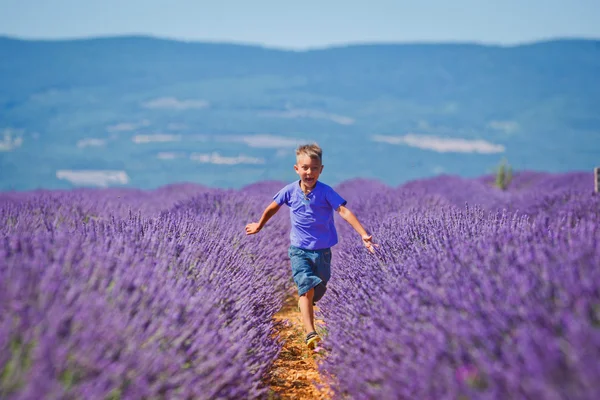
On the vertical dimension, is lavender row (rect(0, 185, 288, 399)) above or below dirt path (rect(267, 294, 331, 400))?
above

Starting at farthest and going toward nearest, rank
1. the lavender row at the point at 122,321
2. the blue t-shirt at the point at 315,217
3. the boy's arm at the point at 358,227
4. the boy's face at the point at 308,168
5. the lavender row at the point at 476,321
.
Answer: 1. the blue t-shirt at the point at 315,217
2. the boy's face at the point at 308,168
3. the boy's arm at the point at 358,227
4. the lavender row at the point at 122,321
5. the lavender row at the point at 476,321

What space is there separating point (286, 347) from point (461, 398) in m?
2.49

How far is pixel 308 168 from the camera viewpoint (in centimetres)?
360

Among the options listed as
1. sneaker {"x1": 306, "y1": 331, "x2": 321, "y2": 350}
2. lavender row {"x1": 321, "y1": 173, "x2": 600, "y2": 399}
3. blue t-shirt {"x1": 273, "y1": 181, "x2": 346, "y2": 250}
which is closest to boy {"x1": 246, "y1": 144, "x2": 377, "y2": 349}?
blue t-shirt {"x1": 273, "y1": 181, "x2": 346, "y2": 250}

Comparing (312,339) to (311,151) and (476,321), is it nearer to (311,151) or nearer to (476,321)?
(311,151)

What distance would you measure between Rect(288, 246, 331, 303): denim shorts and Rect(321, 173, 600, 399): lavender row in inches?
20.2

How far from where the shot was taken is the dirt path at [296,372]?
2.91m

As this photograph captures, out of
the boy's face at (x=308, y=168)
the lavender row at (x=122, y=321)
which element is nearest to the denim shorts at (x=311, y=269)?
the boy's face at (x=308, y=168)

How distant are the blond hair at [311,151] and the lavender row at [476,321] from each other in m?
0.83

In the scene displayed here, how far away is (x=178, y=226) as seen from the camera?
144 inches

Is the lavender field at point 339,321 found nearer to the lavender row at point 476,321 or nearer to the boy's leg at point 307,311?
the lavender row at point 476,321

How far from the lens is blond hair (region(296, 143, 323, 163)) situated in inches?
142

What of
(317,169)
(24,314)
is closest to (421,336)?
(24,314)

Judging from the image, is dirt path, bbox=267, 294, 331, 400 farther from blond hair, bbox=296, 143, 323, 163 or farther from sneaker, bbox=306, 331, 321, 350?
blond hair, bbox=296, 143, 323, 163
